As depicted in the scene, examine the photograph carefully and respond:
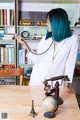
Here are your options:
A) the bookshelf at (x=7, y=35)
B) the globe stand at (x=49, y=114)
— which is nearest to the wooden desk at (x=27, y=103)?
the globe stand at (x=49, y=114)

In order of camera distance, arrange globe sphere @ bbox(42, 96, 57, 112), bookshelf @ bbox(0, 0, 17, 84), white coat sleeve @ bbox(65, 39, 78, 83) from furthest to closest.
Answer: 1. bookshelf @ bbox(0, 0, 17, 84)
2. white coat sleeve @ bbox(65, 39, 78, 83)
3. globe sphere @ bbox(42, 96, 57, 112)

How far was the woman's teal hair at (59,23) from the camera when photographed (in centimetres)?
195

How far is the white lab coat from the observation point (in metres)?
1.95

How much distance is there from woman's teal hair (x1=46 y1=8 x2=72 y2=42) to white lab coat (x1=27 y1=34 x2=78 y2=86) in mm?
62

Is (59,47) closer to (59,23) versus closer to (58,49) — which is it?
(58,49)

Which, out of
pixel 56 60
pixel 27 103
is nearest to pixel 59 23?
pixel 56 60

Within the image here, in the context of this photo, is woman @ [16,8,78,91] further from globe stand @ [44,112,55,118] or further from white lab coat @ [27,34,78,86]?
globe stand @ [44,112,55,118]

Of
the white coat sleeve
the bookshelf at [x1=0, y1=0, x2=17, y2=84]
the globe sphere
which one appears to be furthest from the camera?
the bookshelf at [x1=0, y1=0, x2=17, y2=84]

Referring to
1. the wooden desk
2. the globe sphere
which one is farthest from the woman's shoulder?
the globe sphere

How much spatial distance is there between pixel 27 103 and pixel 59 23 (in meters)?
0.81

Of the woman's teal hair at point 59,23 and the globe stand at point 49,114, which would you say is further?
the woman's teal hair at point 59,23

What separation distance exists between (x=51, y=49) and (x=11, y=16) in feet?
4.33

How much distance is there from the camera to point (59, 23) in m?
1.96

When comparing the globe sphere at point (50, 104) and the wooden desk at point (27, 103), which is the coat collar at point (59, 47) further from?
the globe sphere at point (50, 104)
